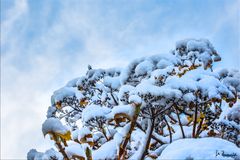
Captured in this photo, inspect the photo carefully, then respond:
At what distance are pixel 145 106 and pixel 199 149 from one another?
1.48 metres

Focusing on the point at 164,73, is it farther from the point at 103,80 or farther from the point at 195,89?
the point at 103,80

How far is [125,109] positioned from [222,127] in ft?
9.42

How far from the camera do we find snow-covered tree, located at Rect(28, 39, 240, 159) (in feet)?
12.9

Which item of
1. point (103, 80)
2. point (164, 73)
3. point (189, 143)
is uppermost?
point (103, 80)

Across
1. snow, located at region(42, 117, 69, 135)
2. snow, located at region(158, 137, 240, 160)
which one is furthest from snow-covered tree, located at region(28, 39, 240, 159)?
snow, located at region(158, 137, 240, 160)

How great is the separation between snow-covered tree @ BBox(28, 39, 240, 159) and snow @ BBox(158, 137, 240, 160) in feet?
2.16

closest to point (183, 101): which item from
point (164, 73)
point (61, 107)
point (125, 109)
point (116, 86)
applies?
point (164, 73)

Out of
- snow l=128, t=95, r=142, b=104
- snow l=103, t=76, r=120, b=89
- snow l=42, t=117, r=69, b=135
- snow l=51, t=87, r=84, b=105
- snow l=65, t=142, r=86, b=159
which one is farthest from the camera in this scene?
snow l=103, t=76, r=120, b=89

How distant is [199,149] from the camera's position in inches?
121

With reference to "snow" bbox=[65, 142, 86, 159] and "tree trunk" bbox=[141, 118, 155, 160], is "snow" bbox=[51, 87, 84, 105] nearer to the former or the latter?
"tree trunk" bbox=[141, 118, 155, 160]

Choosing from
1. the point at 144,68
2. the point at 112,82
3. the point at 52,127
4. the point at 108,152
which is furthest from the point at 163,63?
the point at 52,127

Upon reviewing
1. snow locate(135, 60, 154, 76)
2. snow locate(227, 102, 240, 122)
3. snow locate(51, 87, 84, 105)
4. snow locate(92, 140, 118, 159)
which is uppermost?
snow locate(51, 87, 84, 105)

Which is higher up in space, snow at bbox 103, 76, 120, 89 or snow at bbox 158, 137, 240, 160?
snow at bbox 103, 76, 120, 89

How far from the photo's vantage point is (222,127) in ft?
20.3
